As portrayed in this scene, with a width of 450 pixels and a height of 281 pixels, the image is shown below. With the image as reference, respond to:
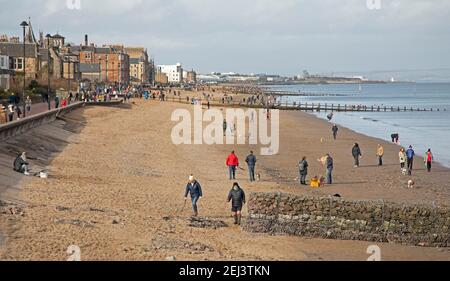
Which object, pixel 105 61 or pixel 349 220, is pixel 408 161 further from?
pixel 105 61

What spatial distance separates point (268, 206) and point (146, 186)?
6.26 m

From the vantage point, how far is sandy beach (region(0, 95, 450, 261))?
12688mm

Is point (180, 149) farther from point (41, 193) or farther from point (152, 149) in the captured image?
point (41, 193)

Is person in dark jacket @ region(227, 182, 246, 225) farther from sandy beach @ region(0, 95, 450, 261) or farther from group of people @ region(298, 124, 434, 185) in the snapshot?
group of people @ region(298, 124, 434, 185)

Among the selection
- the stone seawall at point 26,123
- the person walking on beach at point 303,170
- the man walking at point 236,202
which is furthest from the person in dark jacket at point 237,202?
the stone seawall at point 26,123

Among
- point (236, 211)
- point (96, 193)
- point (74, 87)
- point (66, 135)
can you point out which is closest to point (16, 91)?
point (66, 135)

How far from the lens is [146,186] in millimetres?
20625

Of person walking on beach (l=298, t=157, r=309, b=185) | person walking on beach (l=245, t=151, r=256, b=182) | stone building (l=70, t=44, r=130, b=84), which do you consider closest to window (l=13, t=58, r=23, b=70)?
stone building (l=70, t=44, r=130, b=84)

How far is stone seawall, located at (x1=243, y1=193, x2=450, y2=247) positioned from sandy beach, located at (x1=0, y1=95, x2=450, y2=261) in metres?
0.32

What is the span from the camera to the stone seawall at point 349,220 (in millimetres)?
15172

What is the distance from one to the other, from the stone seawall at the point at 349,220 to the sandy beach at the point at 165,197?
1.04 feet

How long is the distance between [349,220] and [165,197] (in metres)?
5.79

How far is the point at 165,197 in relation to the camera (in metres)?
18.9

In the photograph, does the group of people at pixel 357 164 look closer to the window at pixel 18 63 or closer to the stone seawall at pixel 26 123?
the stone seawall at pixel 26 123
